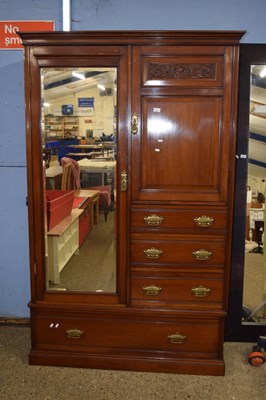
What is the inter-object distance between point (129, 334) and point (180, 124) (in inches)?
59.8

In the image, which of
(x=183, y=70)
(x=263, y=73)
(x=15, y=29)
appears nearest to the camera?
(x=183, y=70)

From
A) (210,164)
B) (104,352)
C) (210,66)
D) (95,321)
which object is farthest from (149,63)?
(104,352)

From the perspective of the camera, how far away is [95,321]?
2.85 meters

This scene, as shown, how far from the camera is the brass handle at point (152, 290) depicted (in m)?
2.77

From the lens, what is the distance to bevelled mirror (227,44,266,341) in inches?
119

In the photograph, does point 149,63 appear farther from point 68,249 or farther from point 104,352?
point 104,352

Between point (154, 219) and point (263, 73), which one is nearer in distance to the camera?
point (154, 219)

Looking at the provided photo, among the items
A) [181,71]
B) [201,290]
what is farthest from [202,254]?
[181,71]

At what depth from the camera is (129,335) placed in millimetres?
2846

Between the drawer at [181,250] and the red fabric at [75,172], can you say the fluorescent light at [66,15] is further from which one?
the drawer at [181,250]

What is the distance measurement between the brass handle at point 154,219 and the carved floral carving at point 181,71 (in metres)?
0.91

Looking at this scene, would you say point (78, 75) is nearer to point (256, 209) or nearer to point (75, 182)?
point (75, 182)

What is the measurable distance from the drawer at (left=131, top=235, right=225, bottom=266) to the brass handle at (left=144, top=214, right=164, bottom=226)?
10cm

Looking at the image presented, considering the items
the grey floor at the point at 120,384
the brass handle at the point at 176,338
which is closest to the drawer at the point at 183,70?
the brass handle at the point at 176,338
